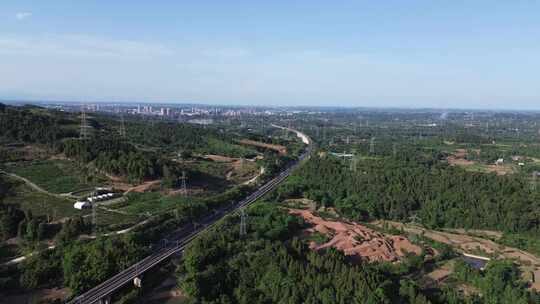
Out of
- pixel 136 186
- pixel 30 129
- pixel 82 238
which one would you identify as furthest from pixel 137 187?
pixel 30 129

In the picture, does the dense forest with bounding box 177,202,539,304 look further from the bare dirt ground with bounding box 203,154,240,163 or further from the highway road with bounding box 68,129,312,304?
the bare dirt ground with bounding box 203,154,240,163

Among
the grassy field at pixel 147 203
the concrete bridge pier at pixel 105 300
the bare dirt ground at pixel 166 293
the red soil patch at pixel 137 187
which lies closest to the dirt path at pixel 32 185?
the red soil patch at pixel 137 187

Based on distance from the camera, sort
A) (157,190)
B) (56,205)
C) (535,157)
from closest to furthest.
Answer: (56,205) < (157,190) < (535,157)

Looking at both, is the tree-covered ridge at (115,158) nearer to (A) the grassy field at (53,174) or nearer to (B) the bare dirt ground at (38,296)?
(A) the grassy field at (53,174)

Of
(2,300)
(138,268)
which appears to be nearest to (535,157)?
(138,268)

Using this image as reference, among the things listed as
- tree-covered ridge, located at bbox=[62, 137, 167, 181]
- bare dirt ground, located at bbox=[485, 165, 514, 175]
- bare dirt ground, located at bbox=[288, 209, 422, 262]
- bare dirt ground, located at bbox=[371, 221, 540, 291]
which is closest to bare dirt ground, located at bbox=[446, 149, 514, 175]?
bare dirt ground, located at bbox=[485, 165, 514, 175]

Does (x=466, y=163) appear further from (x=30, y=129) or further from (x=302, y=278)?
(x=30, y=129)

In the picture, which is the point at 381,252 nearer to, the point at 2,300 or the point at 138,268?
the point at 138,268
